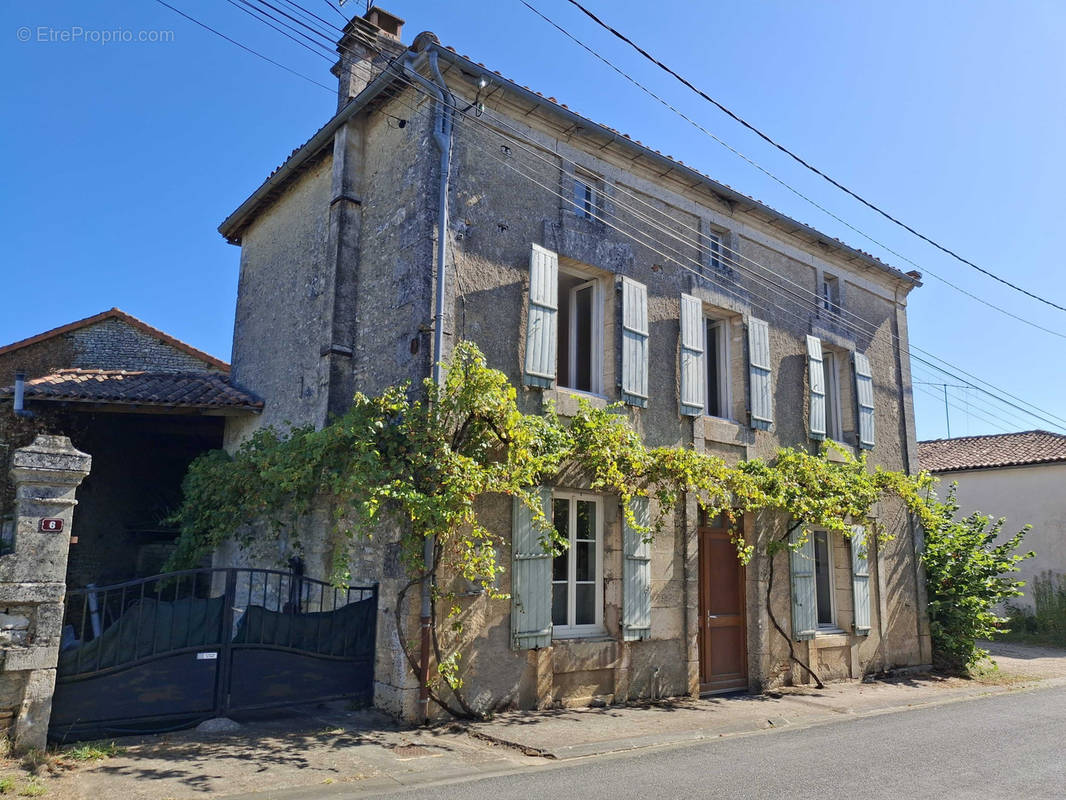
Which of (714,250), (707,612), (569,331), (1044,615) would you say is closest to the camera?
(569,331)

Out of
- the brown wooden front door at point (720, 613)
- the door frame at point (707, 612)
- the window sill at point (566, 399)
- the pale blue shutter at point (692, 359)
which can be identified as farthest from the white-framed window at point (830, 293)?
the window sill at point (566, 399)

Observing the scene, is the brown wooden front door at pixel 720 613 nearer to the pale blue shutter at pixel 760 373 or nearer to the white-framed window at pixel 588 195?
the pale blue shutter at pixel 760 373

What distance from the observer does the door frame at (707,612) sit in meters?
9.29

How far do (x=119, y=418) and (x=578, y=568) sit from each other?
660 centimetres

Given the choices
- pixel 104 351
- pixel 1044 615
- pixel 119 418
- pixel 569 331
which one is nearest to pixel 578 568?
pixel 569 331

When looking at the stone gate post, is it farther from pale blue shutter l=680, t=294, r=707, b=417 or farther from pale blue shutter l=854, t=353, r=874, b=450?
pale blue shutter l=854, t=353, r=874, b=450

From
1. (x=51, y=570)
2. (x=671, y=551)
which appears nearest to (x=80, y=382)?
(x=51, y=570)

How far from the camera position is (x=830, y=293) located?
1234 centimetres

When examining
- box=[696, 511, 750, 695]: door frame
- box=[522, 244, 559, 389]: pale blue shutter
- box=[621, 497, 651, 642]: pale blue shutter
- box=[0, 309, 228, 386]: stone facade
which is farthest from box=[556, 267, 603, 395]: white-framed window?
box=[0, 309, 228, 386]: stone facade

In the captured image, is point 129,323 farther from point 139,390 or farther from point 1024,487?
point 1024,487

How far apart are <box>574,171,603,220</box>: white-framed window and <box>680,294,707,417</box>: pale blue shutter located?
1519 millimetres

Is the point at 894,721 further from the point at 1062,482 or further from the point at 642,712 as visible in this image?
the point at 1062,482

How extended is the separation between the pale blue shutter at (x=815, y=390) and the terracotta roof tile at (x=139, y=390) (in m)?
7.43

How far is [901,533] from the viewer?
12.3m
